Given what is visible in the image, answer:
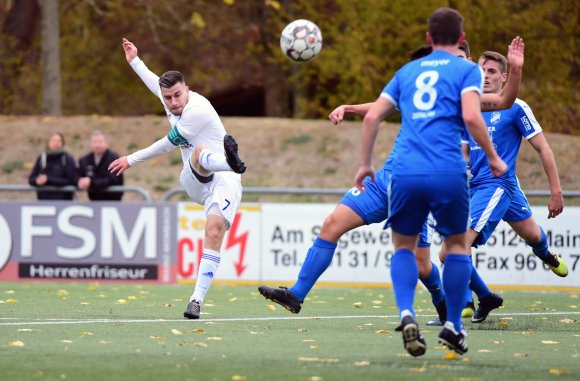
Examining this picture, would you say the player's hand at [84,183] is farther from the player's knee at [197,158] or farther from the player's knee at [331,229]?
the player's knee at [331,229]

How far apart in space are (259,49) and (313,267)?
78.0 ft

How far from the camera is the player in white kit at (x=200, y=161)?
428 inches

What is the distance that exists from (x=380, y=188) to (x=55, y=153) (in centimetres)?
955

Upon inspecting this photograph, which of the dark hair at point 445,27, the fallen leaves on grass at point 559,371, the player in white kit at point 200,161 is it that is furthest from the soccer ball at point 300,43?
the fallen leaves on grass at point 559,371

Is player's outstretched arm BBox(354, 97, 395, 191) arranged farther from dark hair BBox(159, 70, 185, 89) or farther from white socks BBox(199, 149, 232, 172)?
dark hair BBox(159, 70, 185, 89)

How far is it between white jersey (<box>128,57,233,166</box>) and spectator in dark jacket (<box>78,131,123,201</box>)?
6.84m

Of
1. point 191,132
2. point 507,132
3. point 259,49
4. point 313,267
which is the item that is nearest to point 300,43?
point 191,132

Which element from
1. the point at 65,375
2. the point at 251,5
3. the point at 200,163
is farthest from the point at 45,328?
the point at 251,5

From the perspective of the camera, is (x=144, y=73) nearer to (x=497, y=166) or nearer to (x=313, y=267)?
(x=313, y=267)

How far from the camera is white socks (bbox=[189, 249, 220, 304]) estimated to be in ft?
35.7

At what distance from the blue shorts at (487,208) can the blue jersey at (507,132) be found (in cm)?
8

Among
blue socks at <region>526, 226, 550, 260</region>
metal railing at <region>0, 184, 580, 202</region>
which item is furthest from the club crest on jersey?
metal railing at <region>0, 184, 580, 202</region>

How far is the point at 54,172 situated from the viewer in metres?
18.3

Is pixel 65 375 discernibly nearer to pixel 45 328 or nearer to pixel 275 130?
pixel 45 328
